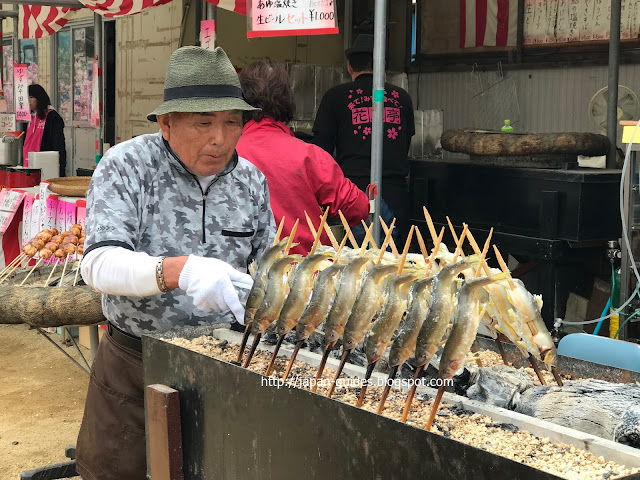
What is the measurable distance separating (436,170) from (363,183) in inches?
33.2

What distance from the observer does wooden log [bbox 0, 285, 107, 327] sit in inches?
152

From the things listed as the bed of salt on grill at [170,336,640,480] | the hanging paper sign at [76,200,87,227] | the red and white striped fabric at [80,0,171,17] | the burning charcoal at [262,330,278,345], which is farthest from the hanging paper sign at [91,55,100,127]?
the bed of salt on grill at [170,336,640,480]

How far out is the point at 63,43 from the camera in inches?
495

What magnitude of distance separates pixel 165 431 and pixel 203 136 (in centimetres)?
94

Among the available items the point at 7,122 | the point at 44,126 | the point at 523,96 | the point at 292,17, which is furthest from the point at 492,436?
the point at 44,126

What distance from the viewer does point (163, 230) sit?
2.69 m

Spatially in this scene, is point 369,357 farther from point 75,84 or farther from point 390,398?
point 75,84

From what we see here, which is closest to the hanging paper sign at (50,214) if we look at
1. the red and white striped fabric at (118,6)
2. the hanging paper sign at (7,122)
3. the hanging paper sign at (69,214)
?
the hanging paper sign at (69,214)

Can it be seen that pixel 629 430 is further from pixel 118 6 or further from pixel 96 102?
pixel 96 102

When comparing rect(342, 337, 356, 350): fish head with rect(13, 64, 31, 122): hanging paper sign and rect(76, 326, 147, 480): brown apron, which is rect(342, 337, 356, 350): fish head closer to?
rect(76, 326, 147, 480): brown apron

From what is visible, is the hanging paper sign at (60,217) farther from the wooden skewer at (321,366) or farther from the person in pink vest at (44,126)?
the person in pink vest at (44,126)

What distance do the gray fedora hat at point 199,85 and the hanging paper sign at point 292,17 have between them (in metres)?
Result: 1.66

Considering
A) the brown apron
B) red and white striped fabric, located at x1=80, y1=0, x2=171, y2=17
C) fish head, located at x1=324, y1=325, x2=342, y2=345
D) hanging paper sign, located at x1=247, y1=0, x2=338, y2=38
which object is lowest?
the brown apron

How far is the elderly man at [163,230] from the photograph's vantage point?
2443 millimetres
